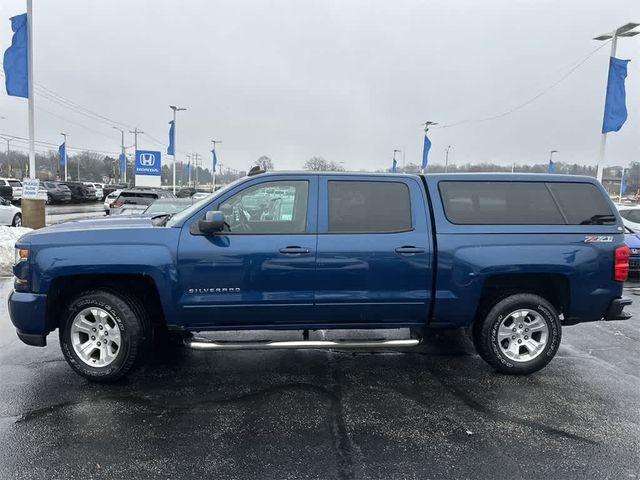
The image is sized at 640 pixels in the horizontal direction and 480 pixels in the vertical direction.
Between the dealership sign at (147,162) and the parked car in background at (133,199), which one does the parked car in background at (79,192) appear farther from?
the parked car in background at (133,199)

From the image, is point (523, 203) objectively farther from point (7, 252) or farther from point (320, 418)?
point (7, 252)

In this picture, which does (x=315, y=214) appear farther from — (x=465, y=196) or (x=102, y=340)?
(x=102, y=340)

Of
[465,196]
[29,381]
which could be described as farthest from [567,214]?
[29,381]

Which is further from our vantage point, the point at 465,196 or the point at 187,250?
the point at 465,196

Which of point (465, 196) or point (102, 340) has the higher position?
point (465, 196)

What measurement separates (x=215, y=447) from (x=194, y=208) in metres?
2.14

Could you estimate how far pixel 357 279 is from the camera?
14.8ft

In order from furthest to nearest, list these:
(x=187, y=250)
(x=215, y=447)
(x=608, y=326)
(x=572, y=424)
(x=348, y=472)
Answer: (x=608, y=326) → (x=187, y=250) → (x=572, y=424) → (x=215, y=447) → (x=348, y=472)

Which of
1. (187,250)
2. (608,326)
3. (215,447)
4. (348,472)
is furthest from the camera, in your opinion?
(608,326)

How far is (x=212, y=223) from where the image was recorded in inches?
168

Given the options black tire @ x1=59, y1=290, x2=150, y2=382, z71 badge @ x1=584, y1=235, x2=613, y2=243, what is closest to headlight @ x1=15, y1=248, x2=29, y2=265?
black tire @ x1=59, y1=290, x2=150, y2=382

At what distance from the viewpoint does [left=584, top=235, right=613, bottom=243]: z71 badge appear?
4.76m

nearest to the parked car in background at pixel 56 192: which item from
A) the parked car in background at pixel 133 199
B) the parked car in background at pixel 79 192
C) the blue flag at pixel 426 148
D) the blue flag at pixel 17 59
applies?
the parked car in background at pixel 79 192

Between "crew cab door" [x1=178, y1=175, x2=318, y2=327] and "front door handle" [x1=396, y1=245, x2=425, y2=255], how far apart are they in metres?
0.81
